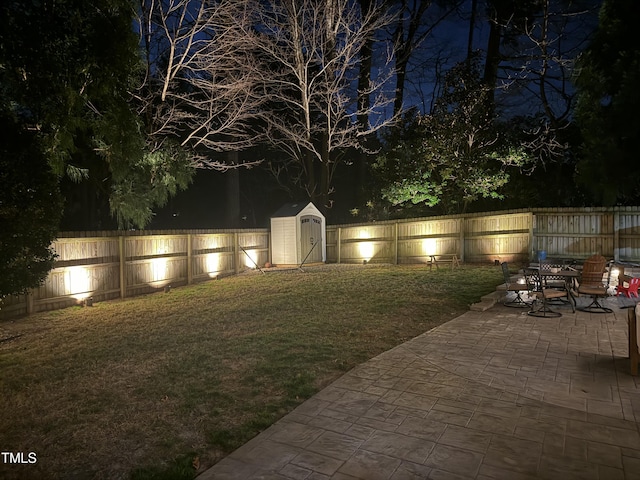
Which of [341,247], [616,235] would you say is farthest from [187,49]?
[616,235]

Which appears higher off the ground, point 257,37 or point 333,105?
point 257,37

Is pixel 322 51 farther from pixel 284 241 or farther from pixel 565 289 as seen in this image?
pixel 565 289

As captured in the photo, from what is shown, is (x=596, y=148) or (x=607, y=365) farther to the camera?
(x=607, y=365)

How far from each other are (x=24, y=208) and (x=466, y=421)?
6.20 m

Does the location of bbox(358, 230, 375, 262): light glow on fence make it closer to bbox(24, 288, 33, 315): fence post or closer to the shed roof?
the shed roof

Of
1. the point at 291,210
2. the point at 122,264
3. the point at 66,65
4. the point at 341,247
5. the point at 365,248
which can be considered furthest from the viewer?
the point at 341,247

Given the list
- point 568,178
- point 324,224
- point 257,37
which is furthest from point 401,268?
point 257,37

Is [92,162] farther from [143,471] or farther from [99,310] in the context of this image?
[143,471]

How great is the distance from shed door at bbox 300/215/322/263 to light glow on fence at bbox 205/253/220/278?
382cm

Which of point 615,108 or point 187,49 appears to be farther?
point 187,49

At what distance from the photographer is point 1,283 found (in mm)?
5879

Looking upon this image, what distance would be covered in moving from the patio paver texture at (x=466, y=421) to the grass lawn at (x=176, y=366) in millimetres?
385

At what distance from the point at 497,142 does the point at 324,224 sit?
7974 mm

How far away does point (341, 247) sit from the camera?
1894 centimetres
